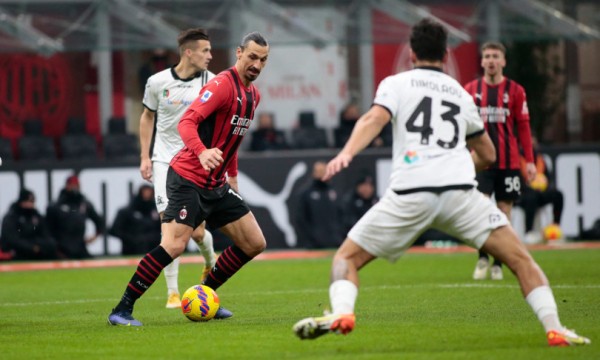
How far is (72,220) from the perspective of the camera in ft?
71.7

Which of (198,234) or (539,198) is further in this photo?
(539,198)

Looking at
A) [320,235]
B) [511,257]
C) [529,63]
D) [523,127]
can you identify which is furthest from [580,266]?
[529,63]

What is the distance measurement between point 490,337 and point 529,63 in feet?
66.7

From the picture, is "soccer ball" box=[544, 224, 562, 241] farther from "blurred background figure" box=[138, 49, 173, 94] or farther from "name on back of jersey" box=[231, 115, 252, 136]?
"name on back of jersey" box=[231, 115, 252, 136]

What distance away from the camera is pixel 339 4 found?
85.8ft

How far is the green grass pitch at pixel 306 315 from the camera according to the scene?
8.62 m

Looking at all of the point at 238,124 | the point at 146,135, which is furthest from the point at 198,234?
the point at 238,124

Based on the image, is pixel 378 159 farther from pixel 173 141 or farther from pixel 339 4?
pixel 173 141

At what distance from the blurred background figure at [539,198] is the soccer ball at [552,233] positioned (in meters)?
0.21

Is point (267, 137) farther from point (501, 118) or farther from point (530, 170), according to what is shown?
point (530, 170)

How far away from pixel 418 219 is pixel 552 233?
14794mm

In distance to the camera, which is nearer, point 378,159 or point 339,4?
point 378,159

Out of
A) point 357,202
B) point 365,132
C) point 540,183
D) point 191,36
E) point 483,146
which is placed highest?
point 191,36

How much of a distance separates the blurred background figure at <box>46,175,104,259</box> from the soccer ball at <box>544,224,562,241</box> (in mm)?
7968
